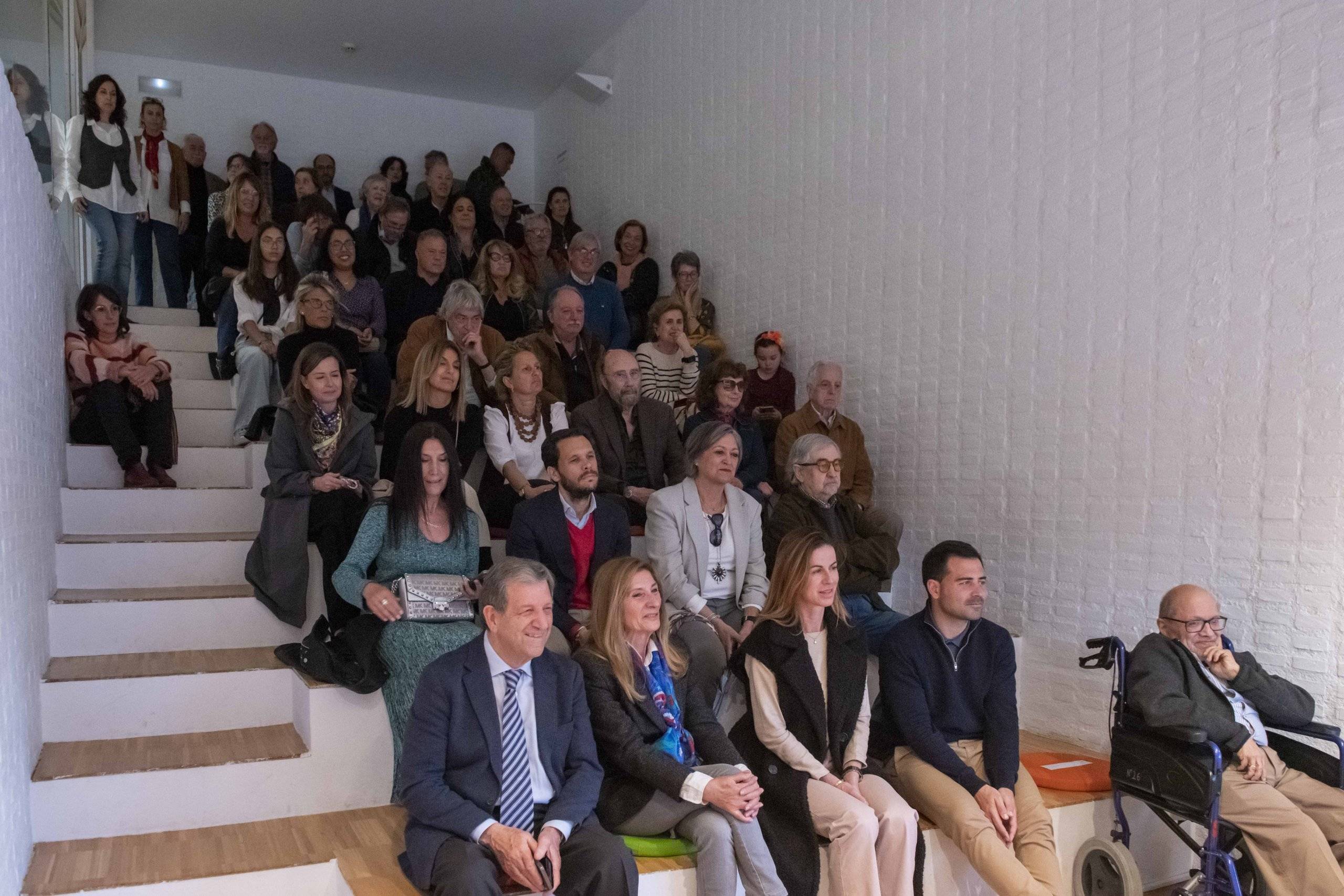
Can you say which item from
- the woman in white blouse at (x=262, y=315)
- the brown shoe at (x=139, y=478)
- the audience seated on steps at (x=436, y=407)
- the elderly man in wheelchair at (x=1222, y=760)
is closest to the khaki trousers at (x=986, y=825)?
the elderly man in wheelchair at (x=1222, y=760)

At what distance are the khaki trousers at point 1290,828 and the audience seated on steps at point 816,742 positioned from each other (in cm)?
96

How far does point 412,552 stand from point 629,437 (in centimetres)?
150

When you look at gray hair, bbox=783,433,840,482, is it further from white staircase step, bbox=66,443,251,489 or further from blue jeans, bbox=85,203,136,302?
blue jeans, bbox=85,203,136,302

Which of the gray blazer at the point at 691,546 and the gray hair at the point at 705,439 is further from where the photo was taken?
the gray hair at the point at 705,439

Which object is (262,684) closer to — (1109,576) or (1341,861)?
(1109,576)

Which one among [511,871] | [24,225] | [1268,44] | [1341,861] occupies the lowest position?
[1341,861]

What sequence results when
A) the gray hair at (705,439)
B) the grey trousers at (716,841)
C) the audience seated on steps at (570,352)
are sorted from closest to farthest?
the grey trousers at (716,841), the gray hair at (705,439), the audience seated on steps at (570,352)

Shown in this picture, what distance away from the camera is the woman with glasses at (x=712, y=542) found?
407cm

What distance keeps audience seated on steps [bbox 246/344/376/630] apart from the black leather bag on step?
15cm

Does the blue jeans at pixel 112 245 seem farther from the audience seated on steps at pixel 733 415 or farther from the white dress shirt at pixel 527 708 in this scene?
the white dress shirt at pixel 527 708

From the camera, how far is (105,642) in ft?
12.8

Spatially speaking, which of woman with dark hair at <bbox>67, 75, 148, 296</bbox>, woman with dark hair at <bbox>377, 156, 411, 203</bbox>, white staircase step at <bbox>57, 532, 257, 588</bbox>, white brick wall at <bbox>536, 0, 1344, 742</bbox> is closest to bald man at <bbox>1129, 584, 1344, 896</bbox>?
white brick wall at <bbox>536, 0, 1344, 742</bbox>

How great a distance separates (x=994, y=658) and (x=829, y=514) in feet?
3.82

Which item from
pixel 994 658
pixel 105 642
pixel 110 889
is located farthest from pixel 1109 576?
pixel 105 642
